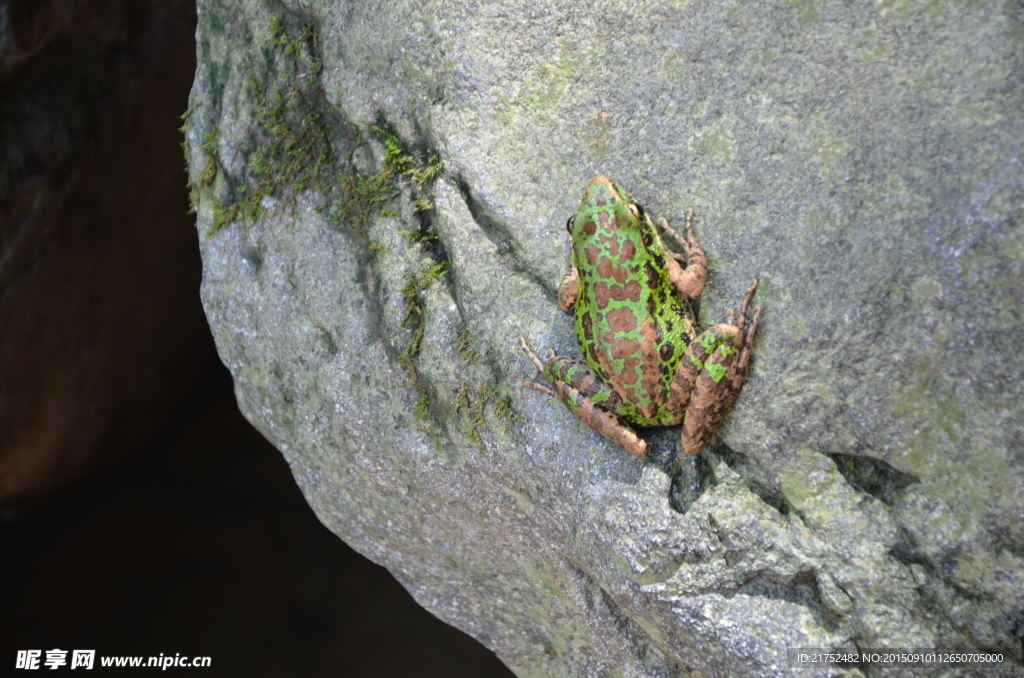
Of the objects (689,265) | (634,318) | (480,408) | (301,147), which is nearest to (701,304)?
(689,265)

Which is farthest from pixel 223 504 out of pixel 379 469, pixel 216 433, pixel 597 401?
pixel 597 401

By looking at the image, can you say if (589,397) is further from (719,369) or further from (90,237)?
(90,237)

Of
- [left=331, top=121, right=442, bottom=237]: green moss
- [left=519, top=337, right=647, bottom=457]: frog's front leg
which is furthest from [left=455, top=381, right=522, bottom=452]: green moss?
[left=331, top=121, right=442, bottom=237]: green moss

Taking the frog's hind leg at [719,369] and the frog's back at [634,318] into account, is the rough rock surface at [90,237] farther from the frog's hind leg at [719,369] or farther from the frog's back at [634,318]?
the frog's hind leg at [719,369]

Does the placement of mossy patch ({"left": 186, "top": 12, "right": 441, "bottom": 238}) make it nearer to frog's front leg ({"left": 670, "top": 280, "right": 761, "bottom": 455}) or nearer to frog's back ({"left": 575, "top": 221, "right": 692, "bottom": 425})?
frog's back ({"left": 575, "top": 221, "right": 692, "bottom": 425})

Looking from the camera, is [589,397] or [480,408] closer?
[589,397]

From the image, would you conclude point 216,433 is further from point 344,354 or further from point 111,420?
point 344,354

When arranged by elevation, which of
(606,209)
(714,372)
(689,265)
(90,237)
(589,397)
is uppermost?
(606,209)
